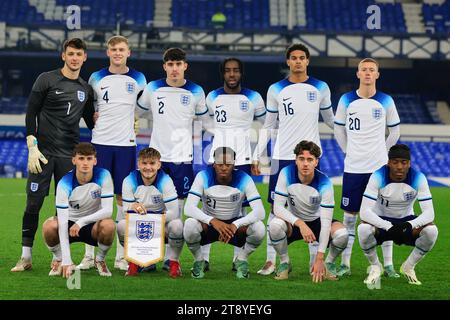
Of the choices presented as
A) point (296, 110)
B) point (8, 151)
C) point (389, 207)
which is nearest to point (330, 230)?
point (389, 207)

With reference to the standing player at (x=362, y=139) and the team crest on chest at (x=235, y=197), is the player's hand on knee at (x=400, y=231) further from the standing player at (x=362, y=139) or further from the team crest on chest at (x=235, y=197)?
the team crest on chest at (x=235, y=197)

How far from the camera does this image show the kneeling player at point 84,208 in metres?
8.44

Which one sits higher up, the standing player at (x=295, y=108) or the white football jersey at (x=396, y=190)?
the standing player at (x=295, y=108)

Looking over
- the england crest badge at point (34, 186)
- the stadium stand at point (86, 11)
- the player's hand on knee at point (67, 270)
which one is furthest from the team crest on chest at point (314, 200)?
the stadium stand at point (86, 11)

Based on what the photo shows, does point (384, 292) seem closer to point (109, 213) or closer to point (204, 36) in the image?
point (109, 213)

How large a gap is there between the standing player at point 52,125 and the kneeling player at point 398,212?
9.33 ft

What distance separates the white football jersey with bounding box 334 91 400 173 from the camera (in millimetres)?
9305

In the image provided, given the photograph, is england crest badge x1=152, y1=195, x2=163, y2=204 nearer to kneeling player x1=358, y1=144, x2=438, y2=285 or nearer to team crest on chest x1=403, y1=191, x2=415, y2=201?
kneeling player x1=358, y1=144, x2=438, y2=285

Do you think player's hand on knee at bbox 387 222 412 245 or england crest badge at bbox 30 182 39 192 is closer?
player's hand on knee at bbox 387 222 412 245

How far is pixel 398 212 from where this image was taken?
876 cm

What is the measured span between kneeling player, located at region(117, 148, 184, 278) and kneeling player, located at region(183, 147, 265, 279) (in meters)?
0.12

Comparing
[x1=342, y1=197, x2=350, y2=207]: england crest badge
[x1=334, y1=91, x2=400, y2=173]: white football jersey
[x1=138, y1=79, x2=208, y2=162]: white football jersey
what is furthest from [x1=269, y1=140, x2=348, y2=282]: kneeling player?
[x1=138, y1=79, x2=208, y2=162]: white football jersey

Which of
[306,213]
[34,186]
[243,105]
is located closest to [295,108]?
[243,105]

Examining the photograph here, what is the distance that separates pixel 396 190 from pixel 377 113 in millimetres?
989
